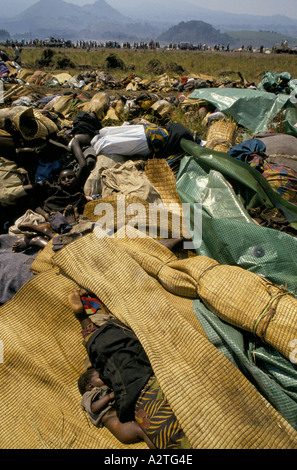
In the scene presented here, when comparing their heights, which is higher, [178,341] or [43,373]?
[178,341]

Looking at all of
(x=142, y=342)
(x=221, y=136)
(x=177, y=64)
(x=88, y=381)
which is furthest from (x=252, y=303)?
(x=177, y=64)

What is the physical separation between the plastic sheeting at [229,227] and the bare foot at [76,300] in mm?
983

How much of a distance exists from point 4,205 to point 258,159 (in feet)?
8.74

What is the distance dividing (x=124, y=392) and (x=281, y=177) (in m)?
2.28

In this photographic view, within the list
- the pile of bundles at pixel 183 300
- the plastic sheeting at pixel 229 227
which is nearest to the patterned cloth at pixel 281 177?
the pile of bundles at pixel 183 300

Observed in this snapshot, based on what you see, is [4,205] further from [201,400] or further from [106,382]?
[201,400]

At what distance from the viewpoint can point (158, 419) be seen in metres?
1.45

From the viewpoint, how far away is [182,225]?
250cm

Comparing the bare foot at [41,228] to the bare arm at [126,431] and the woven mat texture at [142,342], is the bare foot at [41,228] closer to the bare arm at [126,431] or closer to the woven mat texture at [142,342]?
the woven mat texture at [142,342]

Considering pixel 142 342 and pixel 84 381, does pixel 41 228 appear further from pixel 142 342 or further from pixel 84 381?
pixel 142 342

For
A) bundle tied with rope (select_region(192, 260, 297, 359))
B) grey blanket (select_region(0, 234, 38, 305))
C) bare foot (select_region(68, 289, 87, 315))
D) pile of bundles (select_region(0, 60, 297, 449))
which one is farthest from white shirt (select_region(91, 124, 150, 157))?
bundle tied with rope (select_region(192, 260, 297, 359))

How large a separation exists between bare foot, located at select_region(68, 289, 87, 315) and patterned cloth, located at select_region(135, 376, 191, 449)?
0.68 meters

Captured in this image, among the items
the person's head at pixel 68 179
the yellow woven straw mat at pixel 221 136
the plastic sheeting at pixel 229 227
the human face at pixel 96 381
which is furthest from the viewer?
the yellow woven straw mat at pixel 221 136

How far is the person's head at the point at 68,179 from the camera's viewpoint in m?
3.11
